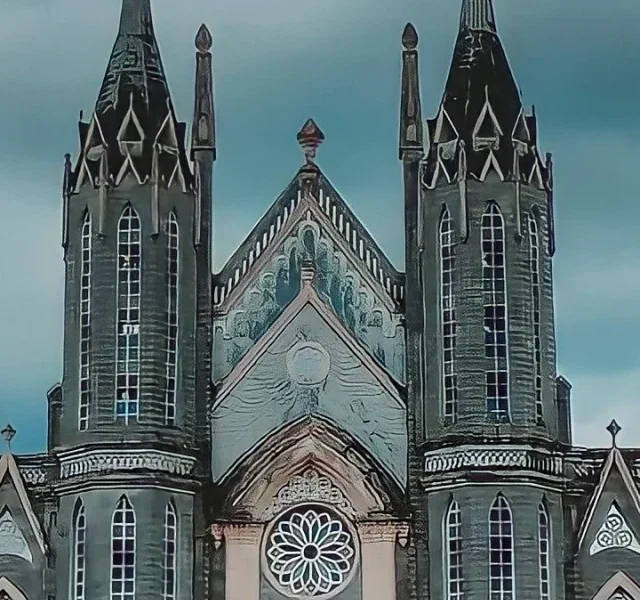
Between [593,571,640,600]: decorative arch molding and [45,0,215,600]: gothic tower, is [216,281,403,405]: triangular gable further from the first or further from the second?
[593,571,640,600]: decorative arch molding

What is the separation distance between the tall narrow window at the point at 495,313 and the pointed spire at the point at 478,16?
4359 millimetres

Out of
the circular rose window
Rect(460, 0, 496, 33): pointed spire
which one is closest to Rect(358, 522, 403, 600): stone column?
the circular rose window

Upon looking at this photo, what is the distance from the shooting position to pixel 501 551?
40156 millimetres

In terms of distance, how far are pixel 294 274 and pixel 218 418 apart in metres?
3.37

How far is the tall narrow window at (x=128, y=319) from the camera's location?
41.3m

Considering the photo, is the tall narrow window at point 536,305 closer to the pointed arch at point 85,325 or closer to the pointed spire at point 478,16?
the pointed spire at point 478,16

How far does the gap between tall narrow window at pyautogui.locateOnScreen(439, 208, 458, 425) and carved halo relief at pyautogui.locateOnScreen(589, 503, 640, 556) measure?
12.1 feet

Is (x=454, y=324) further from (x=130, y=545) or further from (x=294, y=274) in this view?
(x=130, y=545)

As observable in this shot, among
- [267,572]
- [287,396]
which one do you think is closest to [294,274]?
[287,396]

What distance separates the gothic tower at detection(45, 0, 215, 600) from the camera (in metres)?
40.5

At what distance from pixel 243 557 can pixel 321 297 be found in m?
5.56

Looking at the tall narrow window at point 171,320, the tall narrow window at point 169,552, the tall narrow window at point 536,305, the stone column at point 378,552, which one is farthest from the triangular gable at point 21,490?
the tall narrow window at point 536,305

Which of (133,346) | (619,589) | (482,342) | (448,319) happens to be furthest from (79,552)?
(619,589)

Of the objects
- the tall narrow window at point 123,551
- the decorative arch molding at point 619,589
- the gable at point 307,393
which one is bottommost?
the decorative arch molding at point 619,589
